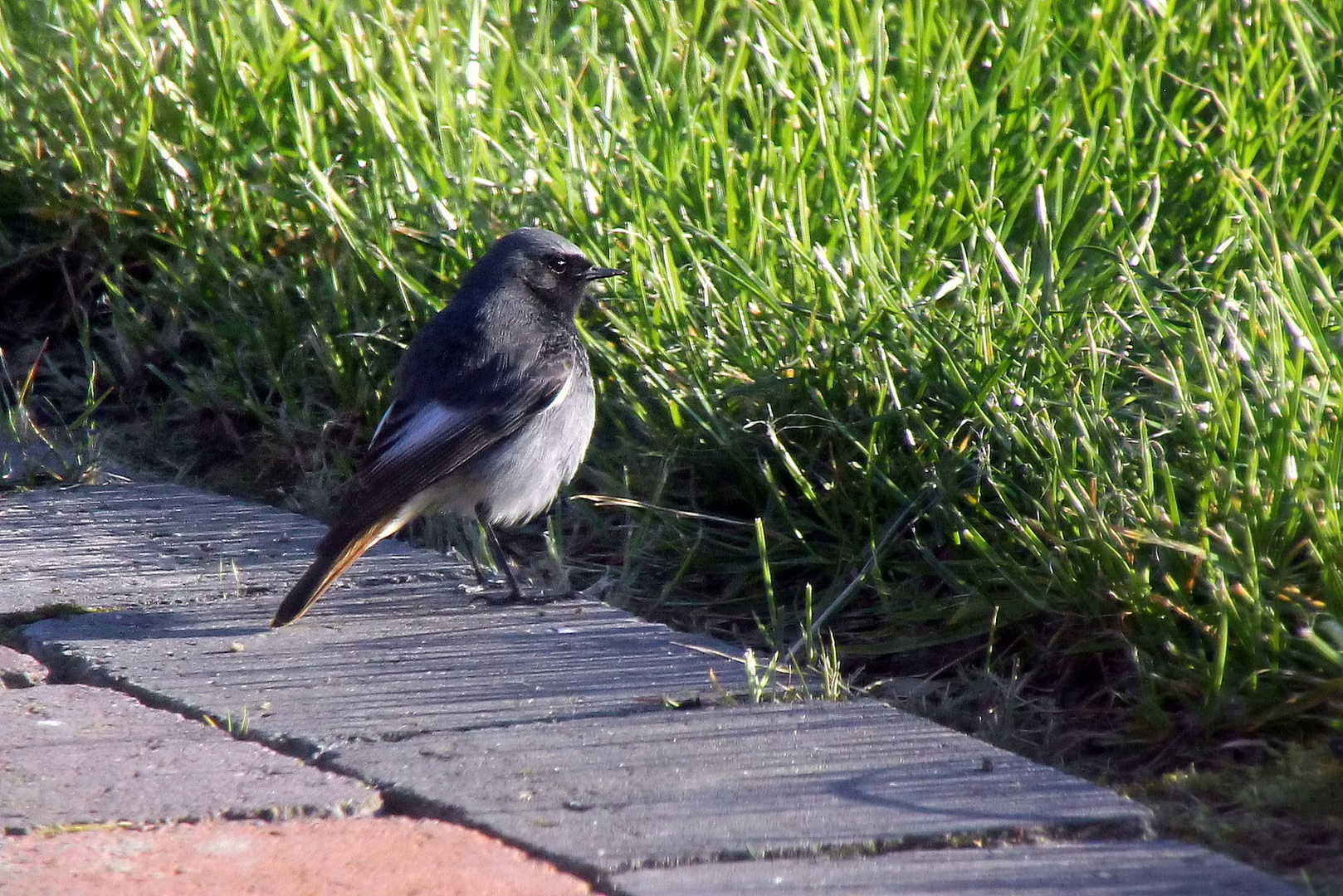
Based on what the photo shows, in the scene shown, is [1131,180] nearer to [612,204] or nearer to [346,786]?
[612,204]

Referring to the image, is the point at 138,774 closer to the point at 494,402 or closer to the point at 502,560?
the point at 502,560

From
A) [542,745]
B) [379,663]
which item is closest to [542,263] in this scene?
[379,663]

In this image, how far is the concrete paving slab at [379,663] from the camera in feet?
10.2

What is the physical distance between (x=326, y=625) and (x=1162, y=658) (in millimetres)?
1801

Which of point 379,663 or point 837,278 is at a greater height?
point 837,278

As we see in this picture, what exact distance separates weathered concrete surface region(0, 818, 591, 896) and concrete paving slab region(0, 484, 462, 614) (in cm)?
137

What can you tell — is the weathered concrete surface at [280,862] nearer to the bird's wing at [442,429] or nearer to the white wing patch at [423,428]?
the bird's wing at [442,429]

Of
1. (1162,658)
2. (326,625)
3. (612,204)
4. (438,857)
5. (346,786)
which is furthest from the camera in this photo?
(612,204)

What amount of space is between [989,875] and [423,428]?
7.92 ft

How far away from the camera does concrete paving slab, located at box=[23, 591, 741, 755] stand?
311 cm

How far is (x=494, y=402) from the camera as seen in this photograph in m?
4.58

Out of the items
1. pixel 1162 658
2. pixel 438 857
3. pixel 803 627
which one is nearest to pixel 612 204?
pixel 803 627

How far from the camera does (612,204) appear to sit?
4.89m

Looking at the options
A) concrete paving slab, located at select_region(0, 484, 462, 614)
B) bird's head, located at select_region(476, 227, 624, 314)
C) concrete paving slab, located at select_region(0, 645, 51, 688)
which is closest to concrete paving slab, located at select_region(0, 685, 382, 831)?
concrete paving slab, located at select_region(0, 645, 51, 688)
